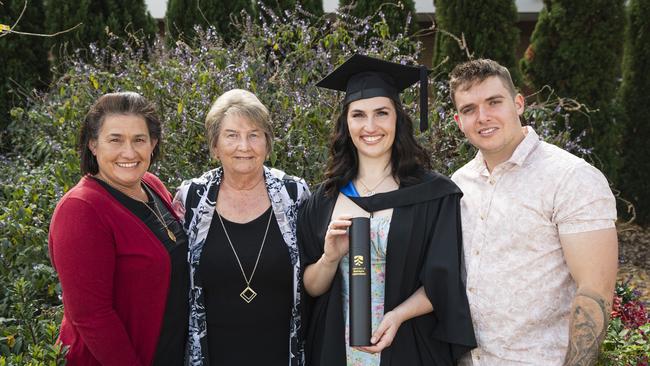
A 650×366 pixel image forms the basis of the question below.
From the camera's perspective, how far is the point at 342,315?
2.64m

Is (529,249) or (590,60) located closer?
(529,249)

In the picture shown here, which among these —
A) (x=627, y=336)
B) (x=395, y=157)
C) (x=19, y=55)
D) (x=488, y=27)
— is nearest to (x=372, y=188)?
(x=395, y=157)

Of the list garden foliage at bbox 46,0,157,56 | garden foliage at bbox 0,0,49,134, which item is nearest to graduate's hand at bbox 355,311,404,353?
garden foliage at bbox 46,0,157,56

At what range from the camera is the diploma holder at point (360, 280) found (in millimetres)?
2248

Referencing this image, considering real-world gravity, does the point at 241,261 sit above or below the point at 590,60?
below

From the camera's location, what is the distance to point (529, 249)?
228cm

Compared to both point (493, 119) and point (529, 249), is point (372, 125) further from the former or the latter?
point (529, 249)

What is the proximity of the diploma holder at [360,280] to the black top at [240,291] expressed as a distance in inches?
22.8

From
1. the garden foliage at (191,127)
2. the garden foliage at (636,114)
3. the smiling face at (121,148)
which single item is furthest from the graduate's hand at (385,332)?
the garden foliage at (636,114)

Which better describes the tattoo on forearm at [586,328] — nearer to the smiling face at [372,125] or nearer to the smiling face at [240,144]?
the smiling face at [372,125]

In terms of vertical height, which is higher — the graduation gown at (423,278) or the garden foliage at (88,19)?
the garden foliage at (88,19)

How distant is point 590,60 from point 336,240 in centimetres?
519

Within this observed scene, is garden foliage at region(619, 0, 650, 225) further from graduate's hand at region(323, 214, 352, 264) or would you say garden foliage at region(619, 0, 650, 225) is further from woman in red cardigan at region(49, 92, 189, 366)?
woman in red cardigan at region(49, 92, 189, 366)

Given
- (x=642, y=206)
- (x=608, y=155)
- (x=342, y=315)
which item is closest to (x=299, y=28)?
(x=342, y=315)
